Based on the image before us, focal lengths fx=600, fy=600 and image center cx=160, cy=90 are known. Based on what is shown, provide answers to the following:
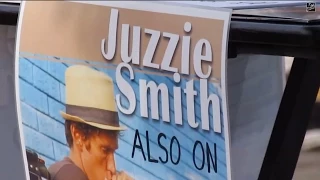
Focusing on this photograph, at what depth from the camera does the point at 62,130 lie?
58.9 inches

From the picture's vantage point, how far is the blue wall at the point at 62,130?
1364 mm

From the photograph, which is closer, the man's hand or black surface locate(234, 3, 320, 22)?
black surface locate(234, 3, 320, 22)

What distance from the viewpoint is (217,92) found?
4.28 feet

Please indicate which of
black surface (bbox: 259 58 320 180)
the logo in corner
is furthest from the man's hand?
the logo in corner

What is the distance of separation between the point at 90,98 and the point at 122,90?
0.30 feet

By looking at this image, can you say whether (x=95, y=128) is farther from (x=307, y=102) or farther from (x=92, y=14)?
(x=307, y=102)

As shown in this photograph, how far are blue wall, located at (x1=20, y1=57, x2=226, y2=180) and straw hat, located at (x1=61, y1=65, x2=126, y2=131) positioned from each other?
0.02m

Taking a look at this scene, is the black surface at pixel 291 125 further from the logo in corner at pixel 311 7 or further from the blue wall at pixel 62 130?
the blue wall at pixel 62 130

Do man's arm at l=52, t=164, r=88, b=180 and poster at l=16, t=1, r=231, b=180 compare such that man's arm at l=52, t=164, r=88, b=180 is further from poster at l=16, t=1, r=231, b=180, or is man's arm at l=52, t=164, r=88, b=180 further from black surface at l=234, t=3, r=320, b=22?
black surface at l=234, t=3, r=320, b=22

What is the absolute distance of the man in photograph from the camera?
1.43 metres

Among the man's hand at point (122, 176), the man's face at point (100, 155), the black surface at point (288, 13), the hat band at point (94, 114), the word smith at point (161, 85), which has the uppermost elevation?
the black surface at point (288, 13)

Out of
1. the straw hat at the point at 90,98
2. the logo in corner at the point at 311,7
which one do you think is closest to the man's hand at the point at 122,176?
the straw hat at the point at 90,98

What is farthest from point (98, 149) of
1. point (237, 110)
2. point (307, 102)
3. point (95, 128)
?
point (307, 102)

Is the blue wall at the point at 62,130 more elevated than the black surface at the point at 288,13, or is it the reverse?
the black surface at the point at 288,13
